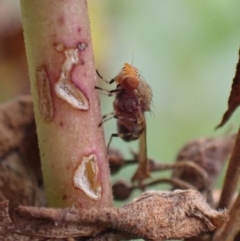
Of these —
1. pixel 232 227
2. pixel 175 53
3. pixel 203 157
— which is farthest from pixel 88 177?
pixel 175 53

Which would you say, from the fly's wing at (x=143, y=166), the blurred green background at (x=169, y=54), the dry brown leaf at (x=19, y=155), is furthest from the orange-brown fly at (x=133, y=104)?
the blurred green background at (x=169, y=54)

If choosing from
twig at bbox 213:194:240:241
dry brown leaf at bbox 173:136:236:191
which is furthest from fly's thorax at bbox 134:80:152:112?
twig at bbox 213:194:240:241

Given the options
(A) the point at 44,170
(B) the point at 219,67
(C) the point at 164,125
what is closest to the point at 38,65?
(A) the point at 44,170

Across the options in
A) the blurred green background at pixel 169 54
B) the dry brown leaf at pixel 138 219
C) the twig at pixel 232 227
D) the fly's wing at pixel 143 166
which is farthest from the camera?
the blurred green background at pixel 169 54

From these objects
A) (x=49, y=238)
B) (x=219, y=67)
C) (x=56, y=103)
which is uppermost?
(x=56, y=103)

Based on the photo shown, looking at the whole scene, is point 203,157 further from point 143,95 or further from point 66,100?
point 66,100

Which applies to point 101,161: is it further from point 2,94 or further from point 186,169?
point 2,94

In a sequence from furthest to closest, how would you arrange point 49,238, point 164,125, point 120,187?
point 164,125, point 120,187, point 49,238

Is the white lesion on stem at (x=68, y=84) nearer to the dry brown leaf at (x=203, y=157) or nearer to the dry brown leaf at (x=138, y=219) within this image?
the dry brown leaf at (x=138, y=219)
